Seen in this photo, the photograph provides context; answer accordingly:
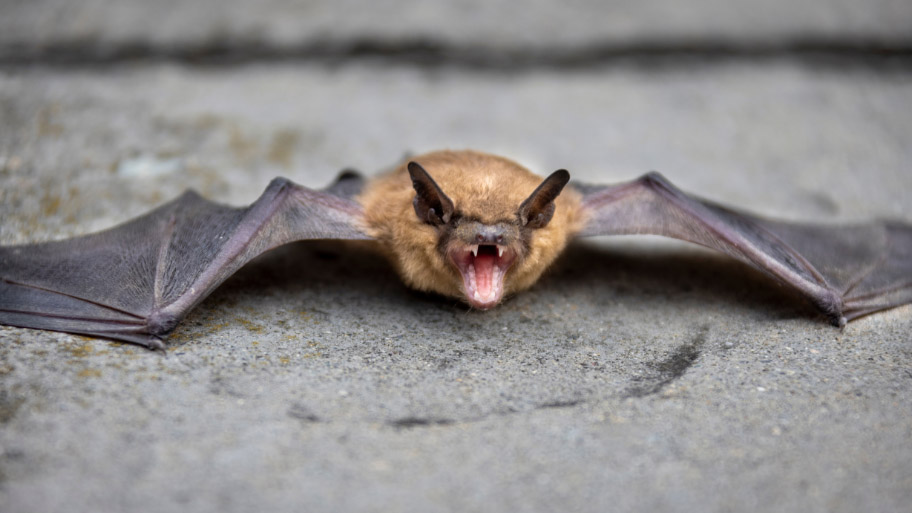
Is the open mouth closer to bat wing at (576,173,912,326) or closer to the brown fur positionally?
the brown fur

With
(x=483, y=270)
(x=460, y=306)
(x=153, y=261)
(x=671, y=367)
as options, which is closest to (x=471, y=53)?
(x=460, y=306)

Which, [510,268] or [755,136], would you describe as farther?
[755,136]

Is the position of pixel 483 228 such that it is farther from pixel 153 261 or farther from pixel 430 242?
pixel 153 261

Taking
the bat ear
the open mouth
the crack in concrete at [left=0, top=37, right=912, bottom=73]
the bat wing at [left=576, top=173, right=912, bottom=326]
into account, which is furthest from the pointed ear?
the crack in concrete at [left=0, top=37, right=912, bottom=73]

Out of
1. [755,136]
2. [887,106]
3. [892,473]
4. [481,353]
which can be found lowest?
[892,473]

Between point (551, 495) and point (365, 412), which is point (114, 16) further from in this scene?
point (551, 495)

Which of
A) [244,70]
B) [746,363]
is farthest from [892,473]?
[244,70]
